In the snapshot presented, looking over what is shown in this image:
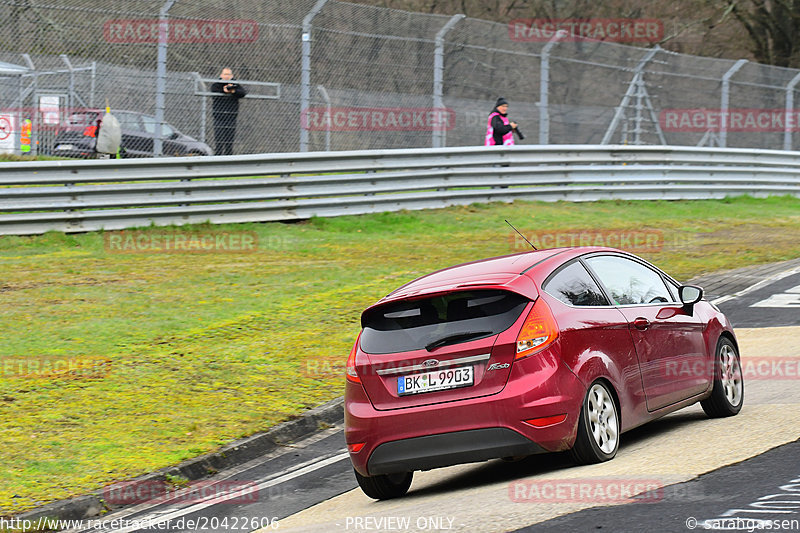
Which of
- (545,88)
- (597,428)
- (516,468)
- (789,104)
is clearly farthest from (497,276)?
(789,104)

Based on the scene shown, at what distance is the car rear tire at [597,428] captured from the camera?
6438 millimetres

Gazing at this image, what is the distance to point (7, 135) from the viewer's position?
15273 millimetres

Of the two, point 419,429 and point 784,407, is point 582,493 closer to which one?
point 419,429

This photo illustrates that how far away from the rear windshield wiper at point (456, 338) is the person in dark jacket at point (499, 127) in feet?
50.4

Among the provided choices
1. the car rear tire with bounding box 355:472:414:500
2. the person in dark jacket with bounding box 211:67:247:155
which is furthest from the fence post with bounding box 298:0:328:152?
the car rear tire with bounding box 355:472:414:500

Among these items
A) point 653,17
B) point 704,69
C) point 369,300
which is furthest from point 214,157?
point 653,17

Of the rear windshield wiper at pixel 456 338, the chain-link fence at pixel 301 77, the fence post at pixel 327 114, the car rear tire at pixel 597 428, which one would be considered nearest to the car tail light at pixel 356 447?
the rear windshield wiper at pixel 456 338

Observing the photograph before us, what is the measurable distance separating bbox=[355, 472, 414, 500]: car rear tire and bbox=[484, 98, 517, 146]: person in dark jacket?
1517 cm

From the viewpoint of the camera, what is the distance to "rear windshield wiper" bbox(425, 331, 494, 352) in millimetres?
6430

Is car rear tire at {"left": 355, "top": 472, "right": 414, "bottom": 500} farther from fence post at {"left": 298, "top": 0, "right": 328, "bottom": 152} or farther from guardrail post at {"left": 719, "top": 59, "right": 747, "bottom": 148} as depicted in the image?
guardrail post at {"left": 719, "top": 59, "right": 747, "bottom": 148}

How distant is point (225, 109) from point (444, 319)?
1127 centimetres

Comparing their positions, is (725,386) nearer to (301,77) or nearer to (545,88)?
(301,77)

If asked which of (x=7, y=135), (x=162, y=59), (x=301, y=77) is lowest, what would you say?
(x=7, y=135)

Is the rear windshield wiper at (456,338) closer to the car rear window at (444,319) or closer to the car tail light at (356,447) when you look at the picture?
the car rear window at (444,319)
